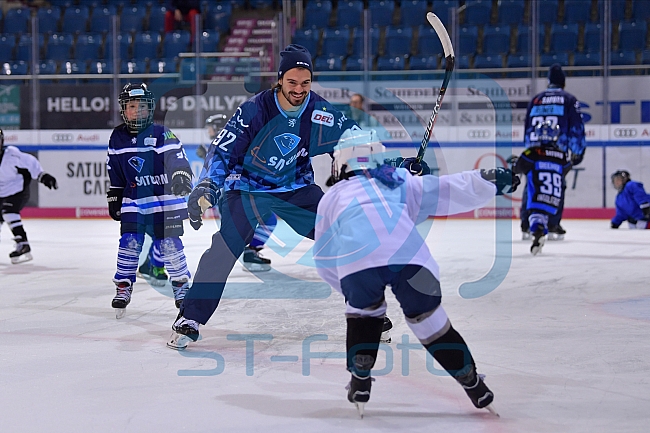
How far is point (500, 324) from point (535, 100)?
163 inches

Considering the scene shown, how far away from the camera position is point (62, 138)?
11.7m

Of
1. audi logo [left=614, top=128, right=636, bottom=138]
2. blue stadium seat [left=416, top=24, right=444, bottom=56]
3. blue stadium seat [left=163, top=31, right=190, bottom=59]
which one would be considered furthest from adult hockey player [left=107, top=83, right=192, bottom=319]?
blue stadium seat [left=163, top=31, right=190, bottom=59]

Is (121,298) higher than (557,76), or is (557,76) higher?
(557,76)

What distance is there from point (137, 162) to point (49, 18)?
35.5 ft

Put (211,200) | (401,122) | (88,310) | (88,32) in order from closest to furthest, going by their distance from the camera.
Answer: (211,200) < (88,310) < (401,122) < (88,32)

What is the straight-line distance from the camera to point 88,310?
4750 mm

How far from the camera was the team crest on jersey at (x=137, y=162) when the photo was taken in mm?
4555

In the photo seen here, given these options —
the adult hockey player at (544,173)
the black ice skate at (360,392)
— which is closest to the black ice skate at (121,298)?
the black ice skate at (360,392)

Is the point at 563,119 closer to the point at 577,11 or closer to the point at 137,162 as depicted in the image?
the point at 137,162

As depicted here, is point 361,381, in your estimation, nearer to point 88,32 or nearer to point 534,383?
point 534,383

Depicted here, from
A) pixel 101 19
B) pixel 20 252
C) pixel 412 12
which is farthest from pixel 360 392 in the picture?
pixel 101 19

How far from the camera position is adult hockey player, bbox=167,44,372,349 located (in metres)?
3.60

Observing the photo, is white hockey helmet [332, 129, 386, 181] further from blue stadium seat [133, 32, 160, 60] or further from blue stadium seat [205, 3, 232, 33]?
blue stadium seat [205, 3, 232, 33]

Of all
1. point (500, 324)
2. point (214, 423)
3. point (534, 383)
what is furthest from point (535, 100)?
point (214, 423)
